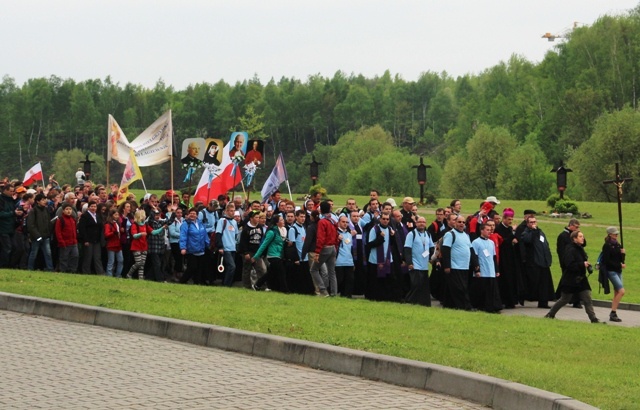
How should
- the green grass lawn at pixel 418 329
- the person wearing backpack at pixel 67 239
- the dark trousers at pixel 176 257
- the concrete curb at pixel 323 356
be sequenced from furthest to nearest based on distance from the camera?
the dark trousers at pixel 176 257, the person wearing backpack at pixel 67 239, the green grass lawn at pixel 418 329, the concrete curb at pixel 323 356

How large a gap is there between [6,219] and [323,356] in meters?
13.0

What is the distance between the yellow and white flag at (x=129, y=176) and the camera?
91.5 feet

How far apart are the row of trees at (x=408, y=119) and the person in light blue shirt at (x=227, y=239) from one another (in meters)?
51.3

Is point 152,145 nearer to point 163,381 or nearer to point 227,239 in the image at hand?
point 227,239

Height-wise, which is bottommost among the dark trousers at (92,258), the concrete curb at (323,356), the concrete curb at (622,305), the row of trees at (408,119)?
the concrete curb at (323,356)

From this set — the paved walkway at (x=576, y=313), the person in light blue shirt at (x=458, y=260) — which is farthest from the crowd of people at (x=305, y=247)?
the paved walkway at (x=576, y=313)

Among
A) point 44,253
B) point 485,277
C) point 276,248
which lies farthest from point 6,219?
point 485,277

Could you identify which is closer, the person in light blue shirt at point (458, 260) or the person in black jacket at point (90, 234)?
the person in light blue shirt at point (458, 260)

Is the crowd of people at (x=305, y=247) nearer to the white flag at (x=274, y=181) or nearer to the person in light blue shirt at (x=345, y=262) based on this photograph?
the person in light blue shirt at (x=345, y=262)

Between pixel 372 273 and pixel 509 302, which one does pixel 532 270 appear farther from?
pixel 372 273

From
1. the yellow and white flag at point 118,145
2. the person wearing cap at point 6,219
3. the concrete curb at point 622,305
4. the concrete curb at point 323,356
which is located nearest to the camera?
the concrete curb at point 323,356

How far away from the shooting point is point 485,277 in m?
21.9

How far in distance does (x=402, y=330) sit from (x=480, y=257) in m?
7.12

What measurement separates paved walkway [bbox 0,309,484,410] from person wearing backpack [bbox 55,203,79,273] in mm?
9066
